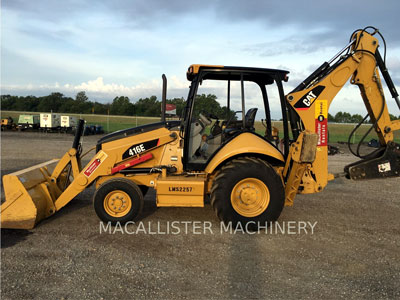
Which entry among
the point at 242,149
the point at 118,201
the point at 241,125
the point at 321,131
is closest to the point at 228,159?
the point at 242,149

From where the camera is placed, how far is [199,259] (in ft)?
13.3

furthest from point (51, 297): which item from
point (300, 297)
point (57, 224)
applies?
point (300, 297)

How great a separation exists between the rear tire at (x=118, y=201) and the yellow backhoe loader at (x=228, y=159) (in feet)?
0.05

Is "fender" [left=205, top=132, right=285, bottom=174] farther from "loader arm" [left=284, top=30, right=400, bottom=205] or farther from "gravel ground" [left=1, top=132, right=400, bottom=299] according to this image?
"gravel ground" [left=1, top=132, right=400, bottom=299]

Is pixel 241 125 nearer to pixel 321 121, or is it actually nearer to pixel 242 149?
pixel 242 149

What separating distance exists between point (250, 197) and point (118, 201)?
2081mm

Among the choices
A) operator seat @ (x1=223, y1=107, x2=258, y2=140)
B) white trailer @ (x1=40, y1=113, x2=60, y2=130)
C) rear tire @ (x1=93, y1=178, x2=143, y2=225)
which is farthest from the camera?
white trailer @ (x1=40, y1=113, x2=60, y2=130)

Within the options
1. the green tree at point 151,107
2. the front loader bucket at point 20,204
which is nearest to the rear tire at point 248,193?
the front loader bucket at point 20,204

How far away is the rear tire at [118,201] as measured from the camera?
4.96m

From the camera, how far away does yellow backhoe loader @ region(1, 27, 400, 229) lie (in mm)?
4887

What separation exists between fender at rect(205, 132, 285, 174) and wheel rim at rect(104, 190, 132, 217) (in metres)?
1.36

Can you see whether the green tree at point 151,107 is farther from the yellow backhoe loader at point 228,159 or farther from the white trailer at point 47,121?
the yellow backhoe loader at point 228,159

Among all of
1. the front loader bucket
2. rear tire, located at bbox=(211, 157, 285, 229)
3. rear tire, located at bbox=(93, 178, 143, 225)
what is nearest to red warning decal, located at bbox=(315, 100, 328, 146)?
rear tire, located at bbox=(211, 157, 285, 229)

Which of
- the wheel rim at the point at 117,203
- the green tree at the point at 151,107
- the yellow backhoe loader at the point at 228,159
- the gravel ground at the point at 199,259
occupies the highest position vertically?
the green tree at the point at 151,107
